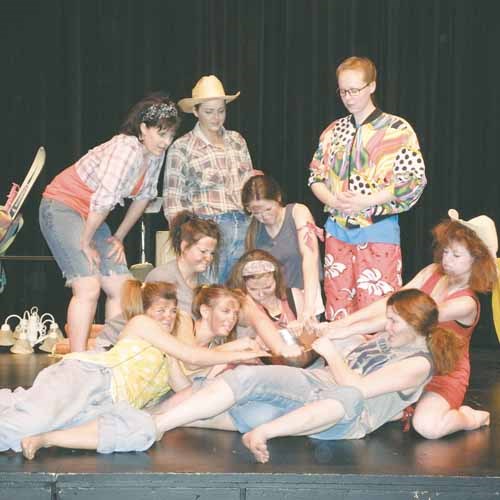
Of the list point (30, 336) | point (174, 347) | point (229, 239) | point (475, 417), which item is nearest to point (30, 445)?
point (174, 347)

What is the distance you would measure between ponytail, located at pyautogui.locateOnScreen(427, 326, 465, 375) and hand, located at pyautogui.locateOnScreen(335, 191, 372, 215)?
29.3 inches

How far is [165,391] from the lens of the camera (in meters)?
3.79

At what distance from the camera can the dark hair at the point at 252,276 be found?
4340mm

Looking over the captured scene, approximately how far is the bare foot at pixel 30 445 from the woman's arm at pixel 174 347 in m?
0.62

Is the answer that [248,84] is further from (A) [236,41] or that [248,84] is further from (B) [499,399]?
(B) [499,399]

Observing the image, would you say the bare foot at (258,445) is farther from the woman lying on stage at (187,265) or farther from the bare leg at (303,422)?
the woman lying on stage at (187,265)

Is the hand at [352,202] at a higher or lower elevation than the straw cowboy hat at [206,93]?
lower

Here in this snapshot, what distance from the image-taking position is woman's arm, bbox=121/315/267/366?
3.64 m

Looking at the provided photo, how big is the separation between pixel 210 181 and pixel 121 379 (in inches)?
53.0

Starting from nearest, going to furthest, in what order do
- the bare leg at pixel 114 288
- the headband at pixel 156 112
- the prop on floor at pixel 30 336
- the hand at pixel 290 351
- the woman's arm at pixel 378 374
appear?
the woman's arm at pixel 378 374 < the hand at pixel 290 351 < the headband at pixel 156 112 < the bare leg at pixel 114 288 < the prop on floor at pixel 30 336

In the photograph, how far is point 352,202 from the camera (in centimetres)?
422

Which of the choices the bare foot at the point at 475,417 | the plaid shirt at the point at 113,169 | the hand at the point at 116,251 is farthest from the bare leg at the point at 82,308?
the bare foot at the point at 475,417

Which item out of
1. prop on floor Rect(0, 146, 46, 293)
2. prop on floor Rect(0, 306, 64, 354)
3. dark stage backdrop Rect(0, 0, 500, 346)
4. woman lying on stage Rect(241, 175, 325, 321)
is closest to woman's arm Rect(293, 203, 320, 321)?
woman lying on stage Rect(241, 175, 325, 321)

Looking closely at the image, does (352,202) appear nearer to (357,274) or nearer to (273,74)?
(357,274)
